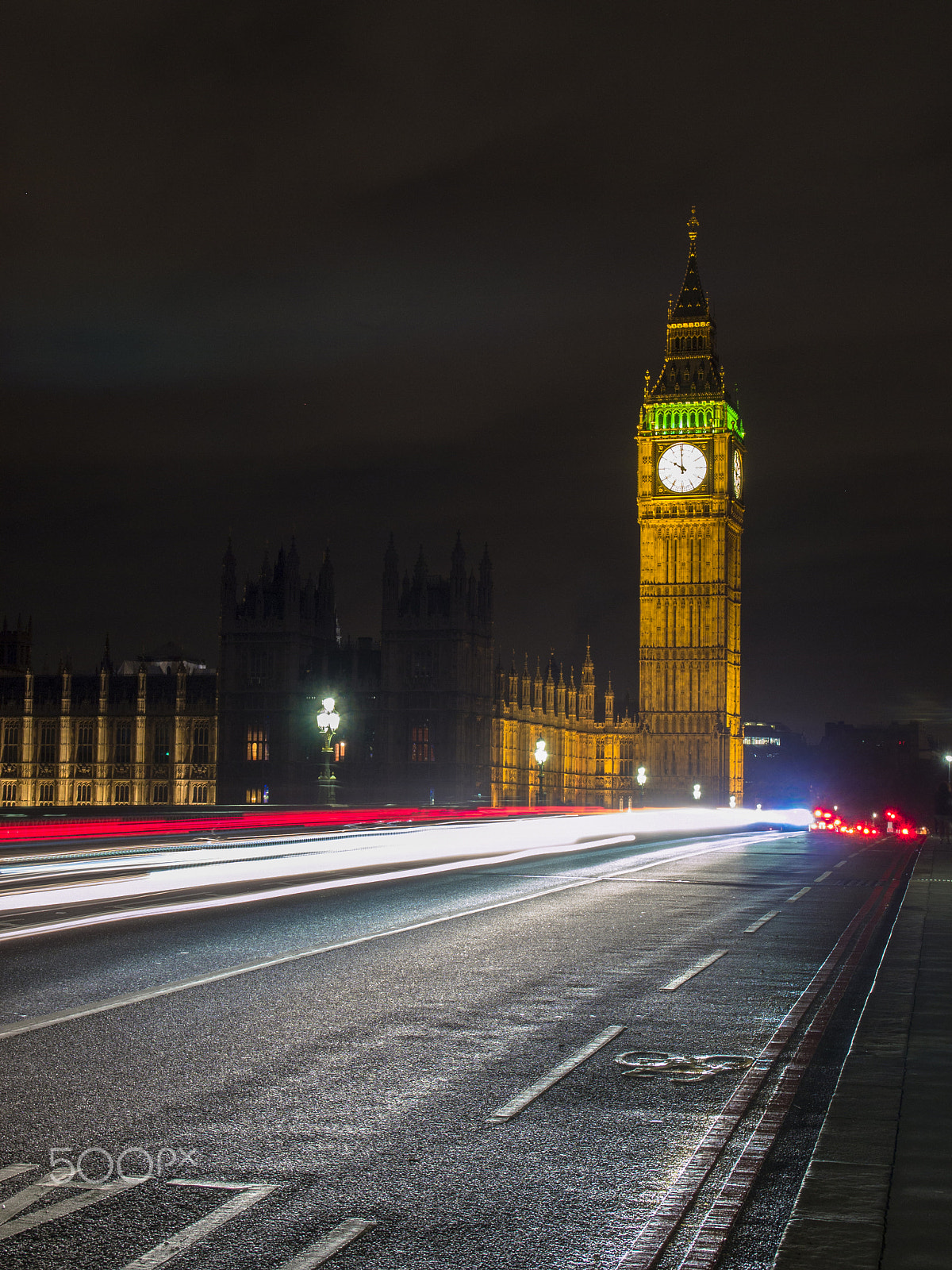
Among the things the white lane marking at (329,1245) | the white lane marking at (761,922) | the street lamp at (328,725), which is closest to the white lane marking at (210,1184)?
the white lane marking at (329,1245)

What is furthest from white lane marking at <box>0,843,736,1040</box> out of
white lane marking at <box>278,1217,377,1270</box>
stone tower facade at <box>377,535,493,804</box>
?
stone tower facade at <box>377,535,493,804</box>

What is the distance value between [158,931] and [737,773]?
10461 cm

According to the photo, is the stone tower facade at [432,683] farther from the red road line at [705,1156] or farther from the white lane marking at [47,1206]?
the white lane marking at [47,1206]

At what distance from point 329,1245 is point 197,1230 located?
0.58 m

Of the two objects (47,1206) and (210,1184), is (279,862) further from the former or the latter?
(47,1206)

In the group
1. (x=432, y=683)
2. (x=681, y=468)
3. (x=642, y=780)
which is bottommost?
(x=642, y=780)

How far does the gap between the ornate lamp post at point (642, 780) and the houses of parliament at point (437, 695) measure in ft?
2.98

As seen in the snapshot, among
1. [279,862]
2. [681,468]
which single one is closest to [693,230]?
[681,468]

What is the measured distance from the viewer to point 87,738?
9344cm

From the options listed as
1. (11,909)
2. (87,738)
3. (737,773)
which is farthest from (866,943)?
(737,773)

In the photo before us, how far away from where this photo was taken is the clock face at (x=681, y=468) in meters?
116

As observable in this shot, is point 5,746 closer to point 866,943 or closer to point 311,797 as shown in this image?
point 311,797

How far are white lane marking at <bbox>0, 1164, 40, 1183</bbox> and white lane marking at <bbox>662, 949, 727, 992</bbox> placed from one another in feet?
21.1

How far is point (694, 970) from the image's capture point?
12883 mm
